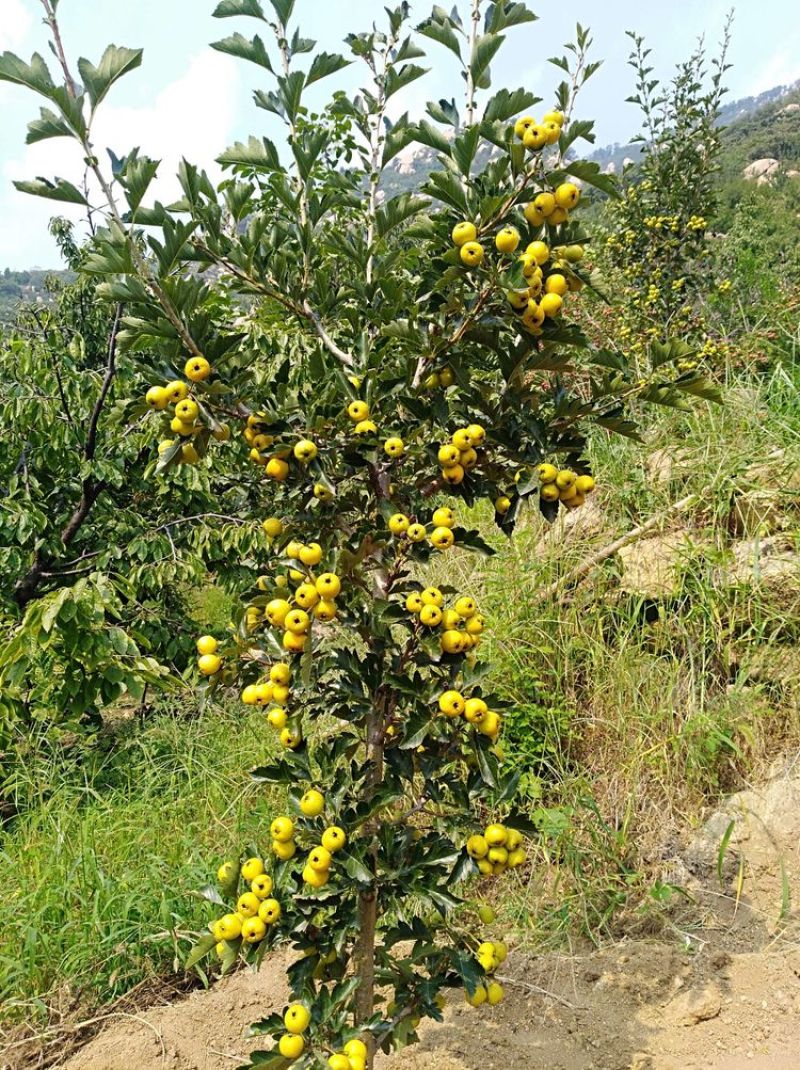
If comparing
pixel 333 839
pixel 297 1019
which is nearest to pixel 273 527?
pixel 333 839

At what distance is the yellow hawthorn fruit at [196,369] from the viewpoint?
4.80ft

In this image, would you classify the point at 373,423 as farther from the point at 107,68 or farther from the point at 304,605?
the point at 107,68

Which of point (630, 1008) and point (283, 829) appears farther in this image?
point (630, 1008)

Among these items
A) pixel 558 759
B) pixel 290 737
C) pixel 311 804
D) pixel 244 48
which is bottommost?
pixel 558 759

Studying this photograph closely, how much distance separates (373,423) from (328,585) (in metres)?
0.36

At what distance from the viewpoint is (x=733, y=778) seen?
123 inches

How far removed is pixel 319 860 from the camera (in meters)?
1.53

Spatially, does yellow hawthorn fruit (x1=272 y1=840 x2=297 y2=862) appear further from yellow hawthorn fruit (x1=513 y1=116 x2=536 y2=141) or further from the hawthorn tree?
yellow hawthorn fruit (x1=513 y1=116 x2=536 y2=141)

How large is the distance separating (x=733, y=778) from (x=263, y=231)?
282cm

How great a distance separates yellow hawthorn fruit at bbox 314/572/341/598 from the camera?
1497mm

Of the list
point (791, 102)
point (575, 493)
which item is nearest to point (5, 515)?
point (575, 493)

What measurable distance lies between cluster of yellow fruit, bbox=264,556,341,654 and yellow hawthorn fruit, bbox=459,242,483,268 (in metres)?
0.64

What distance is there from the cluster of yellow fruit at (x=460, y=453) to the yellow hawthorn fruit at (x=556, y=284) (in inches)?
12.1

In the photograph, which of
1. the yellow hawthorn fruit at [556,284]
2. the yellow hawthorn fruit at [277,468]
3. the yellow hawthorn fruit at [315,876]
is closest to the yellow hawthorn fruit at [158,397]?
the yellow hawthorn fruit at [277,468]
